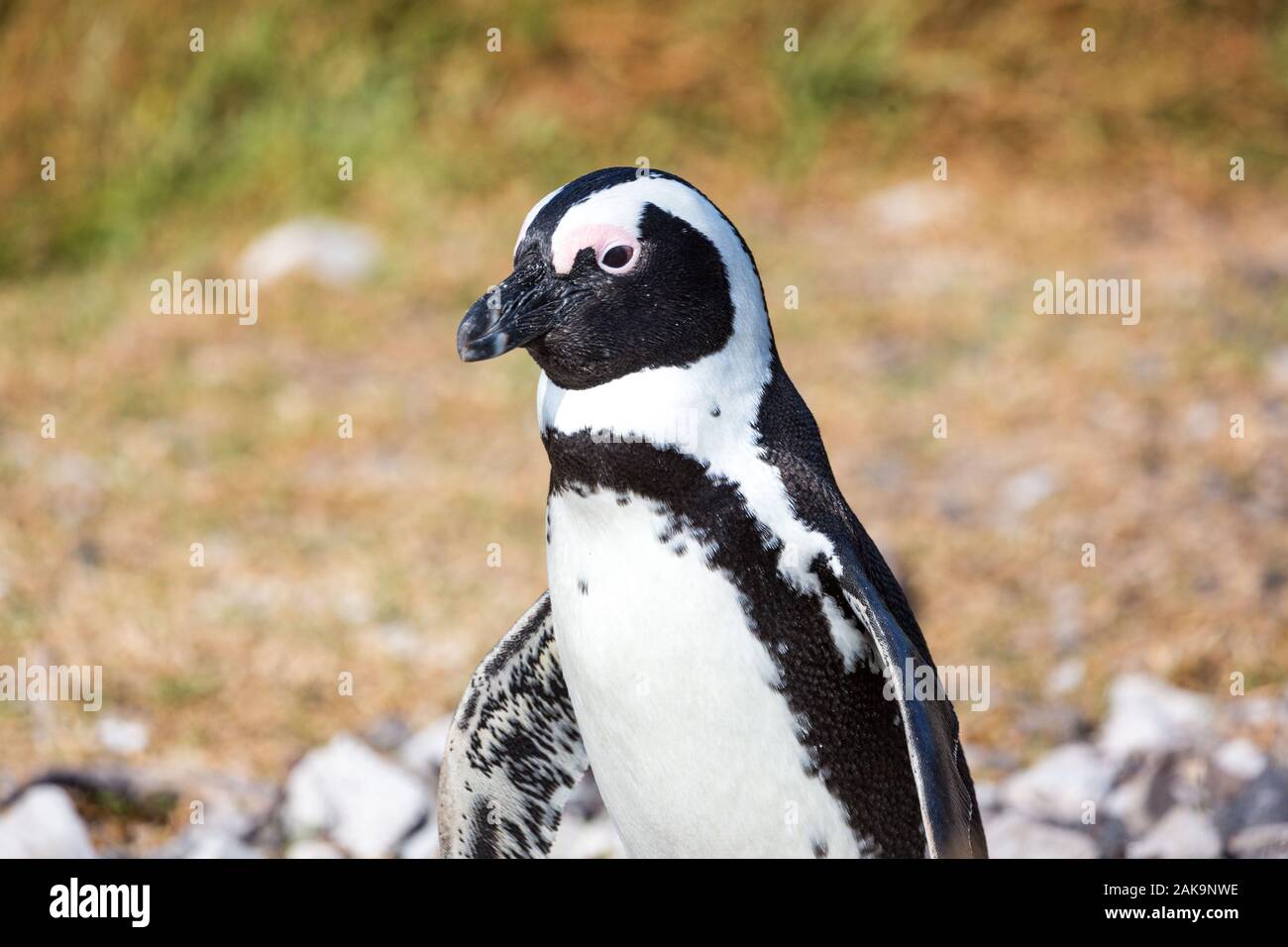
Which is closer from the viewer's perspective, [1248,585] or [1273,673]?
[1273,673]

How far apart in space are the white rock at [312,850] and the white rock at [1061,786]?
1121mm

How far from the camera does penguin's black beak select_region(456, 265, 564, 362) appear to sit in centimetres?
173

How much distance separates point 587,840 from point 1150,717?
1074 millimetres

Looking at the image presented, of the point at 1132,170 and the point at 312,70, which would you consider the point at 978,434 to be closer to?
the point at 1132,170

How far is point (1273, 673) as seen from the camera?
3.05m

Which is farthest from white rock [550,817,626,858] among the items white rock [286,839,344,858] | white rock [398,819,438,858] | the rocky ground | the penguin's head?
the penguin's head

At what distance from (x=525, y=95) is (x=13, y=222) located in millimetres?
1967

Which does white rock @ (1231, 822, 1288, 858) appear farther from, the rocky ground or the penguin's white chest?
the penguin's white chest

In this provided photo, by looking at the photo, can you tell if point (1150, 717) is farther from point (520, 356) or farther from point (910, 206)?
point (910, 206)

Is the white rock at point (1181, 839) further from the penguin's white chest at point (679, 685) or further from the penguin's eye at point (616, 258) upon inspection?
the penguin's eye at point (616, 258)

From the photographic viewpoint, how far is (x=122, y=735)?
288cm

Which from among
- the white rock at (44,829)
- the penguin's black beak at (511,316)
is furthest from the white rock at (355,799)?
the penguin's black beak at (511,316)

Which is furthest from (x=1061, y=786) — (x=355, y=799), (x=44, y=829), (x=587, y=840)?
(x=44, y=829)
